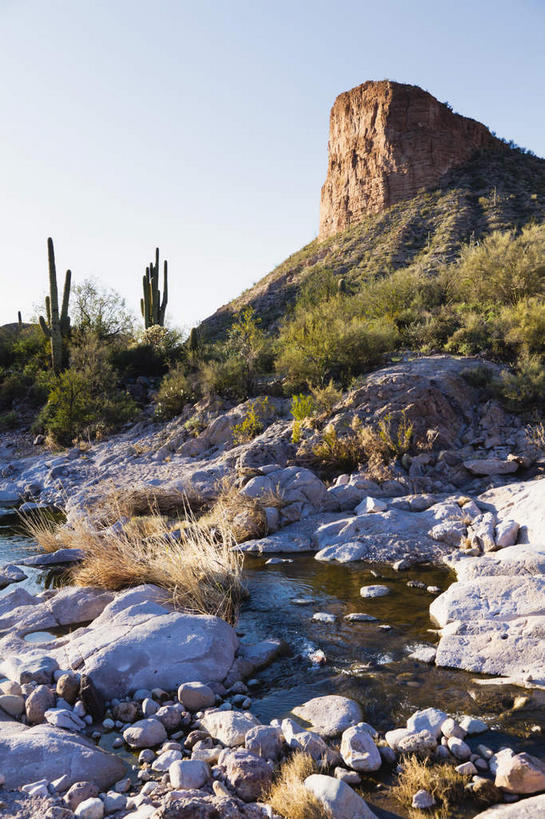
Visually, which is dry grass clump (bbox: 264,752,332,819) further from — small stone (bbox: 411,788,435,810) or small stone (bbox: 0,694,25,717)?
small stone (bbox: 0,694,25,717)

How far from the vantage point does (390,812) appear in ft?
9.82

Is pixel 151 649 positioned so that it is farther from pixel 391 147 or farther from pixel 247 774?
pixel 391 147

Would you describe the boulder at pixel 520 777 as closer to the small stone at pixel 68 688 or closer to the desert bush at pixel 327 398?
the small stone at pixel 68 688

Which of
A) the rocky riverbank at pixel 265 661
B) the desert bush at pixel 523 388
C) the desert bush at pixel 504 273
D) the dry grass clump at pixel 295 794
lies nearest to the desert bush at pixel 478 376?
the desert bush at pixel 523 388

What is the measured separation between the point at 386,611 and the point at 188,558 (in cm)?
218

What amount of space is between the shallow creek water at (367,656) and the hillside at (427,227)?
24.5 metres

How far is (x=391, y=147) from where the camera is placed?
40.0m

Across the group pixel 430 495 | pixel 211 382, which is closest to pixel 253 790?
pixel 430 495

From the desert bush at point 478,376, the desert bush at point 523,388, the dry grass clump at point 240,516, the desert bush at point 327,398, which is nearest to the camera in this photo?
the dry grass clump at point 240,516

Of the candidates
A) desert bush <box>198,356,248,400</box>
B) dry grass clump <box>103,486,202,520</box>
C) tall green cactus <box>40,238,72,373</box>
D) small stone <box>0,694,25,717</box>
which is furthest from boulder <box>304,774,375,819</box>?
tall green cactus <box>40,238,72,373</box>

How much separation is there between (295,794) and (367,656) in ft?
6.85

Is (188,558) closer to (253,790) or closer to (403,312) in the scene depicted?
(253,790)

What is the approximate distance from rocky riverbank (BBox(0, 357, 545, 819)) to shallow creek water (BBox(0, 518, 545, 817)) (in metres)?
0.14

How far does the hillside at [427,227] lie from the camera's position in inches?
1265
